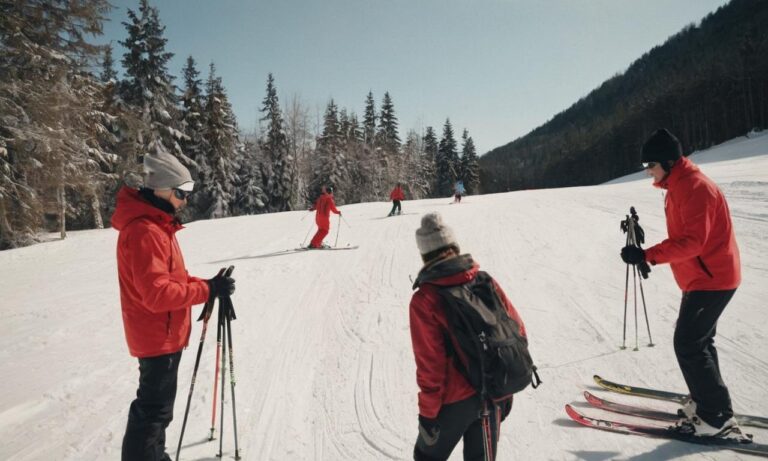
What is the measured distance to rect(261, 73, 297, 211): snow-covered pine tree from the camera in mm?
41562

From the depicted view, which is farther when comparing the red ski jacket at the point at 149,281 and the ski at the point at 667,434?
the ski at the point at 667,434

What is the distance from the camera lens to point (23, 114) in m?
11.9

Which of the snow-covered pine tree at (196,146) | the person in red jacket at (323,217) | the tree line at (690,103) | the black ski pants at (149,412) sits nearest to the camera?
the black ski pants at (149,412)

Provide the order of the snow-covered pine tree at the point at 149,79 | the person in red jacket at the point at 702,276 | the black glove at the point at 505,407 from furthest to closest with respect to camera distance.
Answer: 1. the snow-covered pine tree at the point at 149,79
2. the person in red jacket at the point at 702,276
3. the black glove at the point at 505,407

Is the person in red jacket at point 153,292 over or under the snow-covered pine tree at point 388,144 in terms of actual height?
under

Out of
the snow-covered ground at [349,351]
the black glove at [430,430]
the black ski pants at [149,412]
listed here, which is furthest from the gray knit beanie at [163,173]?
the snow-covered ground at [349,351]

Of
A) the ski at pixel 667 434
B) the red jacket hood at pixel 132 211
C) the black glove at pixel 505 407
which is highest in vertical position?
the red jacket hood at pixel 132 211

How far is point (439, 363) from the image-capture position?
2.03 m

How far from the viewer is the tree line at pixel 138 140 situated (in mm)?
12820

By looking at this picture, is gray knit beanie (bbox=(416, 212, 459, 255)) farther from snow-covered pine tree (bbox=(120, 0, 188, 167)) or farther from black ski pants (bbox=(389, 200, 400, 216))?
snow-covered pine tree (bbox=(120, 0, 188, 167))

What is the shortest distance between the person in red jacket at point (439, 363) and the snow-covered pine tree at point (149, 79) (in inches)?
1093

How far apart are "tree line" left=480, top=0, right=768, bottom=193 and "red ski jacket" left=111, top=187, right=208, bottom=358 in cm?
6906

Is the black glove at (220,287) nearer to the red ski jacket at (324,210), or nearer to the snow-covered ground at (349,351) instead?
the snow-covered ground at (349,351)

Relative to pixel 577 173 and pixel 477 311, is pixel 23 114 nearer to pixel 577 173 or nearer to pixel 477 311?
pixel 477 311
